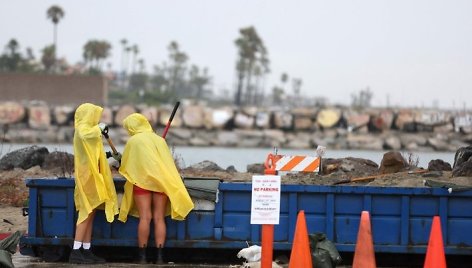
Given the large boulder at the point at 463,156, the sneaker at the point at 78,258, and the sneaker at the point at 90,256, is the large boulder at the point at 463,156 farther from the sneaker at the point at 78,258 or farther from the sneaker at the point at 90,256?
the sneaker at the point at 78,258

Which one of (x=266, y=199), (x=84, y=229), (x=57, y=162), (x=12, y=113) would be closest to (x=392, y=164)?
(x=84, y=229)

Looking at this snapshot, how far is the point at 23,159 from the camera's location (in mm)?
29047

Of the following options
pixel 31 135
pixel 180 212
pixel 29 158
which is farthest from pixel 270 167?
pixel 31 135

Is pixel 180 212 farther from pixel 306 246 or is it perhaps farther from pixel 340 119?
pixel 340 119

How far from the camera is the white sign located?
1131 centimetres

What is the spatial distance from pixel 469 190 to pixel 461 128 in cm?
8704

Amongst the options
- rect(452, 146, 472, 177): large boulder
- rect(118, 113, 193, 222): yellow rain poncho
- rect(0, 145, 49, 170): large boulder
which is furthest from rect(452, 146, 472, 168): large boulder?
rect(0, 145, 49, 170): large boulder

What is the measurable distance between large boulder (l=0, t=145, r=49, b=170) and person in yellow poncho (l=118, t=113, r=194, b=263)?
1529cm

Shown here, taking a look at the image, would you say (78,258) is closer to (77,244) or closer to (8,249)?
(77,244)

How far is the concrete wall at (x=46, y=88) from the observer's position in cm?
10419

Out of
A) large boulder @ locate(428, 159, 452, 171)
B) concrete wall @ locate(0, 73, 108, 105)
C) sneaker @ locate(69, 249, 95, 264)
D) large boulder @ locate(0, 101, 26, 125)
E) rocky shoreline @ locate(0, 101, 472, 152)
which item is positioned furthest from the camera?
concrete wall @ locate(0, 73, 108, 105)

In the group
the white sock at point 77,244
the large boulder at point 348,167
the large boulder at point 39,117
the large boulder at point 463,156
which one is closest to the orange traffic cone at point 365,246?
the white sock at point 77,244

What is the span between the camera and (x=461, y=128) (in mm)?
98875

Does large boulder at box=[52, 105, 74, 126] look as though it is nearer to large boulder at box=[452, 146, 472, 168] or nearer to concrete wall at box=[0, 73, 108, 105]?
concrete wall at box=[0, 73, 108, 105]
